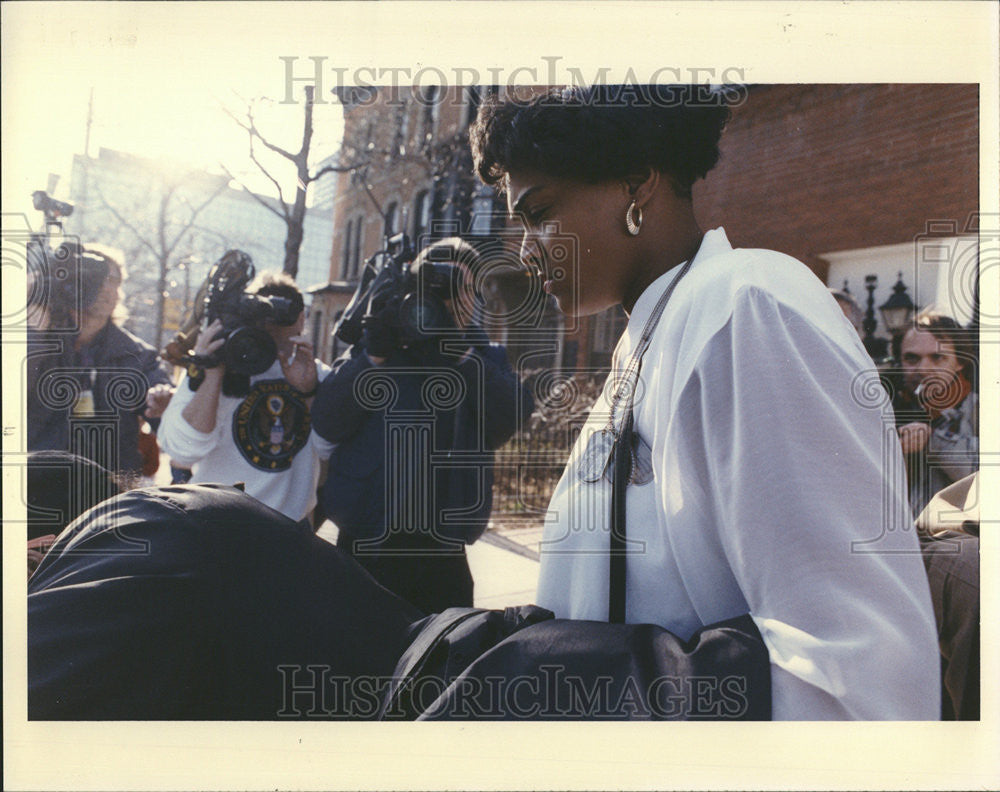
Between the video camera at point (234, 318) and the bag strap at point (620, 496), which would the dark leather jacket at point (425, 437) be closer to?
the video camera at point (234, 318)

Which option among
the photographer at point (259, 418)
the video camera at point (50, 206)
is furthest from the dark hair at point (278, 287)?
the video camera at point (50, 206)

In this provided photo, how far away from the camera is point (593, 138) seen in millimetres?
1216

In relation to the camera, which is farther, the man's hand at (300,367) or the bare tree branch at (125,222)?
the man's hand at (300,367)

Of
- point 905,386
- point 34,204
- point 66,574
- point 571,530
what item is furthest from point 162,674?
point 905,386

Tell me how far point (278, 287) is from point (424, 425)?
0.66m

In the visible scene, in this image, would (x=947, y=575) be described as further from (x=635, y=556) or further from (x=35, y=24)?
(x=35, y=24)

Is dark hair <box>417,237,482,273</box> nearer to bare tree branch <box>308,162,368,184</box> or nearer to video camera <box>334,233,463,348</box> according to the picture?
video camera <box>334,233,463,348</box>

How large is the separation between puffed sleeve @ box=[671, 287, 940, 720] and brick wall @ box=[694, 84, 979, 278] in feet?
2.56

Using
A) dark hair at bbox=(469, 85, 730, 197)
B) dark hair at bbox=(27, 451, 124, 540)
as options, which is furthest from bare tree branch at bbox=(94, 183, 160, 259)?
dark hair at bbox=(469, 85, 730, 197)

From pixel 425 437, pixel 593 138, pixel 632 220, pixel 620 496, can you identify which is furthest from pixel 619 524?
pixel 425 437

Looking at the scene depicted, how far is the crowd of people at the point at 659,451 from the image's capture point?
90 centimetres

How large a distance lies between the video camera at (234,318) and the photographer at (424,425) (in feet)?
0.85

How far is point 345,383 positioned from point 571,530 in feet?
4.14

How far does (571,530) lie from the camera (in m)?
1.15
